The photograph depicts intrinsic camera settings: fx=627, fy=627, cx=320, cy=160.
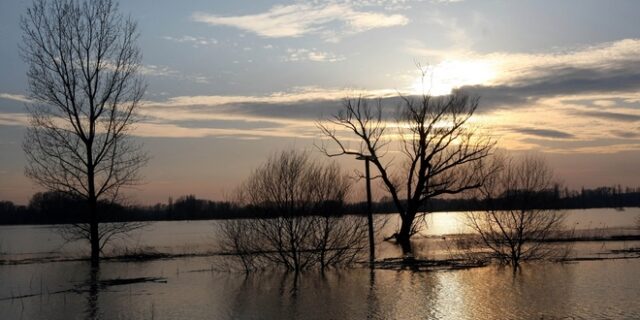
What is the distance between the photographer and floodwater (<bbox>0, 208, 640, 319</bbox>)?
1694cm

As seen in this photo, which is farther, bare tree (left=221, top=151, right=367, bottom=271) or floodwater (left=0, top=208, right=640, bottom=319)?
bare tree (left=221, top=151, right=367, bottom=271)

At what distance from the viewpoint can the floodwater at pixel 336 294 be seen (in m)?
16.9

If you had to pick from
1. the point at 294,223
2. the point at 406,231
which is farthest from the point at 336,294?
the point at 406,231

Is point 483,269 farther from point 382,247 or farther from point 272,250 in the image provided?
point 382,247

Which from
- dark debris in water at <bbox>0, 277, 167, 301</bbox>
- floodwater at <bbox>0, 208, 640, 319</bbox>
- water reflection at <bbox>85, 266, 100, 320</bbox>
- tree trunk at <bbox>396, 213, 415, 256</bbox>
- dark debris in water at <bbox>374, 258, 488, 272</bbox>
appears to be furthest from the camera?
tree trunk at <bbox>396, 213, 415, 256</bbox>

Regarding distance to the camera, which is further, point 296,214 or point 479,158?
point 479,158

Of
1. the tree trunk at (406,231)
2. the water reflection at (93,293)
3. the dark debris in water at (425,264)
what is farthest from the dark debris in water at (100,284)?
the tree trunk at (406,231)

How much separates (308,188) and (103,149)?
9508mm

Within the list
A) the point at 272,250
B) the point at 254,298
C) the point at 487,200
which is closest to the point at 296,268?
the point at 272,250

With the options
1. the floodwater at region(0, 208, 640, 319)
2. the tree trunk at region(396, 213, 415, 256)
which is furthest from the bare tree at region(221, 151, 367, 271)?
the tree trunk at region(396, 213, 415, 256)

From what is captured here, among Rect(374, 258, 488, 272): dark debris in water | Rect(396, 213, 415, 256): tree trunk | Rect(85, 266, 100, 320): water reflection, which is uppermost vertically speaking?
Rect(396, 213, 415, 256): tree trunk

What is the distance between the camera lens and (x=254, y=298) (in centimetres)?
2012

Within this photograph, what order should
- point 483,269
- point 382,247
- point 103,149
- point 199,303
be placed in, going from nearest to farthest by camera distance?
point 199,303 → point 483,269 → point 103,149 → point 382,247

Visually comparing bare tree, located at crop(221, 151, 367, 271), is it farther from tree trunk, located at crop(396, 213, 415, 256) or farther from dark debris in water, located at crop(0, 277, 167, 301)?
tree trunk, located at crop(396, 213, 415, 256)
